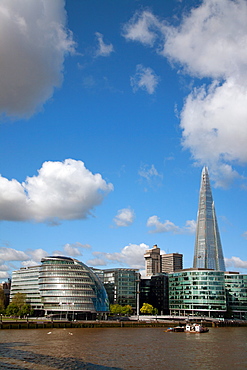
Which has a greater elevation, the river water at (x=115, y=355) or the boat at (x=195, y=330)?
the boat at (x=195, y=330)

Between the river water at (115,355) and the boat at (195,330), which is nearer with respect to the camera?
the river water at (115,355)

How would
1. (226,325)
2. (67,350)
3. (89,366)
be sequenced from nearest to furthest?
(89,366) < (67,350) < (226,325)

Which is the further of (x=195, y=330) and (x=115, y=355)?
(x=195, y=330)

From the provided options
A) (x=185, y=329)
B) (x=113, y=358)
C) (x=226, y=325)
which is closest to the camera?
(x=113, y=358)

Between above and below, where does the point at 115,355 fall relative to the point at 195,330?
below

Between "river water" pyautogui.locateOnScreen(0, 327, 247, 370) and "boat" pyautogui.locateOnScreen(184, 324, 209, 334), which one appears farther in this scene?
"boat" pyautogui.locateOnScreen(184, 324, 209, 334)

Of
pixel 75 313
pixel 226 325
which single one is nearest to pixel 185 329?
pixel 226 325

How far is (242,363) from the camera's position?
70.8m

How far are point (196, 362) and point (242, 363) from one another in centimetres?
773

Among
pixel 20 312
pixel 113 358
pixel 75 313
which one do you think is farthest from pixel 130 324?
pixel 113 358

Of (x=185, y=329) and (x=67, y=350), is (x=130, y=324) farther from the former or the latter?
(x=67, y=350)

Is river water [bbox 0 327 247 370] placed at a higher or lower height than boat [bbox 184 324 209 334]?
lower

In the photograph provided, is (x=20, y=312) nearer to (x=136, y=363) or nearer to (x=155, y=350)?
(x=155, y=350)

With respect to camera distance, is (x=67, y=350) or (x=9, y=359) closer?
(x=9, y=359)
